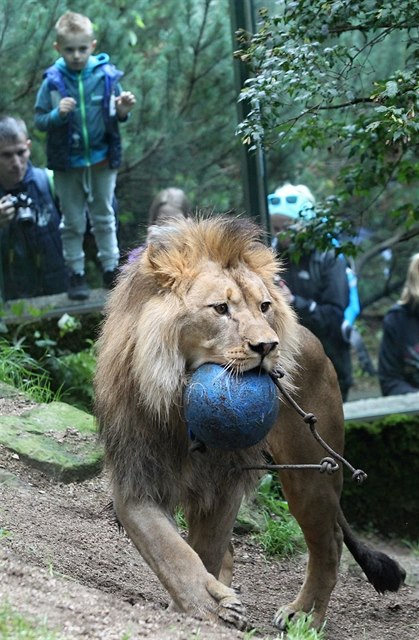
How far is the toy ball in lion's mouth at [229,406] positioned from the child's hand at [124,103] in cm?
396

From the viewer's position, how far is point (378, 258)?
35.6 feet

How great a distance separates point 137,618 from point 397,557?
409cm

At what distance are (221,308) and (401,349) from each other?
4.72 meters

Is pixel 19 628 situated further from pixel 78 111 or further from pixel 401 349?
pixel 401 349

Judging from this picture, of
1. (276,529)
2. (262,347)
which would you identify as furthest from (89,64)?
(262,347)

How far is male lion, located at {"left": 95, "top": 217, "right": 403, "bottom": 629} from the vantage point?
13.4 feet

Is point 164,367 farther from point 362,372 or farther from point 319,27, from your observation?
point 362,372

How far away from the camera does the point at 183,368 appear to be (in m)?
4.19

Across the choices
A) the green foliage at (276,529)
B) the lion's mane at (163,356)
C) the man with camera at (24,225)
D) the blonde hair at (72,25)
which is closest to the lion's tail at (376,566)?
the green foliage at (276,529)

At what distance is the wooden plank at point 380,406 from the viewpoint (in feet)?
26.6

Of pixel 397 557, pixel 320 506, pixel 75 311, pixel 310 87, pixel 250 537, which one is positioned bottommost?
pixel 397 557

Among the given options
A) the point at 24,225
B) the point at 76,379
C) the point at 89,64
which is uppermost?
the point at 89,64

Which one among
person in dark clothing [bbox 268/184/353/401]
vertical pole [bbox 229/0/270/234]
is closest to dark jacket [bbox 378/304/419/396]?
person in dark clothing [bbox 268/184/353/401]

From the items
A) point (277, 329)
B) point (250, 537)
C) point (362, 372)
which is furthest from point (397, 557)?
point (277, 329)
